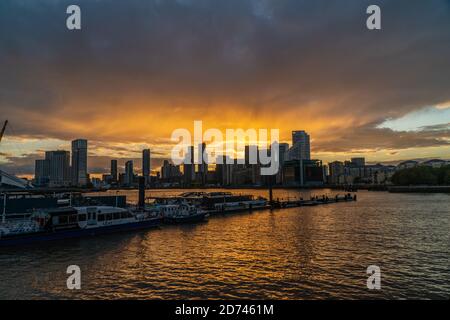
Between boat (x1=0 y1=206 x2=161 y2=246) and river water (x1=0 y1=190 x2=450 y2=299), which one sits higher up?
boat (x1=0 y1=206 x2=161 y2=246)

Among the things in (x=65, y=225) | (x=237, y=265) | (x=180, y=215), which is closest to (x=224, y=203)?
(x=180, y=215)

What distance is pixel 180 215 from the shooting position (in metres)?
72.3

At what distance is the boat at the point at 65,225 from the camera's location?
148 ft

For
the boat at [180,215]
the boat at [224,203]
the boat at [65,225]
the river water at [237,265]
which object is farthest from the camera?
the boat at [224,203]

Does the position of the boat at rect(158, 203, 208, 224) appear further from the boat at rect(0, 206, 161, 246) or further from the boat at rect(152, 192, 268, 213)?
the boat at rect(152, 192, 268, 213)

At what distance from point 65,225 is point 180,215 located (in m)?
27.4

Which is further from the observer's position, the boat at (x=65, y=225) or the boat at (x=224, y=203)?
the boat at (x=224, y=203)

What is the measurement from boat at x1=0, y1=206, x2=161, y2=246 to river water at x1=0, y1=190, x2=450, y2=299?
2.42 m

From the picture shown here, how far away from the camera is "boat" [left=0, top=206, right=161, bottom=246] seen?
148 ft

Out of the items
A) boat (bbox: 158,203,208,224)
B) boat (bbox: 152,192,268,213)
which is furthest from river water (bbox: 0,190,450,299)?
boat (bbox: 152,192,268,213)

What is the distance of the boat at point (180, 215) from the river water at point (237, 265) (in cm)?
1519

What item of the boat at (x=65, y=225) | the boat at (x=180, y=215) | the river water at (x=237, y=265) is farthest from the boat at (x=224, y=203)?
the river water at (x=237, y=265)

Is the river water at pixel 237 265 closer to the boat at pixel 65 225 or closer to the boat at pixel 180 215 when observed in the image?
the boat at pixel 65 225

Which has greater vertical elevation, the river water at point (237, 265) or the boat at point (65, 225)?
the boat at point (65, 225)
